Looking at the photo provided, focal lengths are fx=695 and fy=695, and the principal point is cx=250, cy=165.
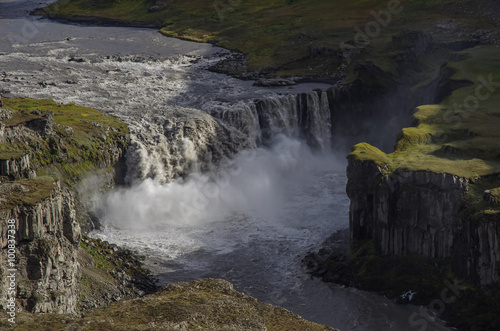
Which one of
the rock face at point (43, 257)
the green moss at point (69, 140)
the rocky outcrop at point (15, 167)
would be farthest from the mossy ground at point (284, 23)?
the rock face at point (43, 257)

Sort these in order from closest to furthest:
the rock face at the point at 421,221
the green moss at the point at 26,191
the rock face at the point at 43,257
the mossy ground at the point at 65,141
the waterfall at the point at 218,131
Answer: the rock face at the point at 43,257, the green moss at the point at 26,191, the rock face at the point at 421,221, the mossy ground at the point at 65,141, the waterfall at the point at 218,131

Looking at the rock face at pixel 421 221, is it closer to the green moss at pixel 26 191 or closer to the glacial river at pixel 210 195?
the glacial river at pixel 210 195

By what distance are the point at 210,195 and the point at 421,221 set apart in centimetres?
2779

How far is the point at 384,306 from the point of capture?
57.1 meters

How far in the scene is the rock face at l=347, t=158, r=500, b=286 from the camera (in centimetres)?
5438

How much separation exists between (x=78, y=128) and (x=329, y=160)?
118 feet

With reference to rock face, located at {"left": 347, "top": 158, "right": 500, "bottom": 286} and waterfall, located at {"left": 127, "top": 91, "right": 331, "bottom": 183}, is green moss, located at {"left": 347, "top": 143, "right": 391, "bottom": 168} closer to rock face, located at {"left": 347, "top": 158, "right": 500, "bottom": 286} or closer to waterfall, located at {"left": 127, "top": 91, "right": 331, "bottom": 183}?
rock face, located at {"left": 347, "top": 158, "right": 500, "bottom": 286}

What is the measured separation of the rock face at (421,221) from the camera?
5438cm

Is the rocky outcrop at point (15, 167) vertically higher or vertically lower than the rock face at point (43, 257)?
higher

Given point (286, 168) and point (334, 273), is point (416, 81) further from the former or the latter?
point (334, 273)

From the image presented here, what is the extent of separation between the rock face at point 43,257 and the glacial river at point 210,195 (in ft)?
43.4

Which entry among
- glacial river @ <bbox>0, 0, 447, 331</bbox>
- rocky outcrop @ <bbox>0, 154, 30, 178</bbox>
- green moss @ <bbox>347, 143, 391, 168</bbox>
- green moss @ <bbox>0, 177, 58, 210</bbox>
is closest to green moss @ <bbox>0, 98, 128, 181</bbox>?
rocky outcrop @ <bbox>0, 154, 30, 178</bbox>

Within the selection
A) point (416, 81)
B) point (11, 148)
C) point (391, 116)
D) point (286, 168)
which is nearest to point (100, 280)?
point (11, 148)

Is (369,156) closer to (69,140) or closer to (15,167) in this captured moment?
(69,140)
